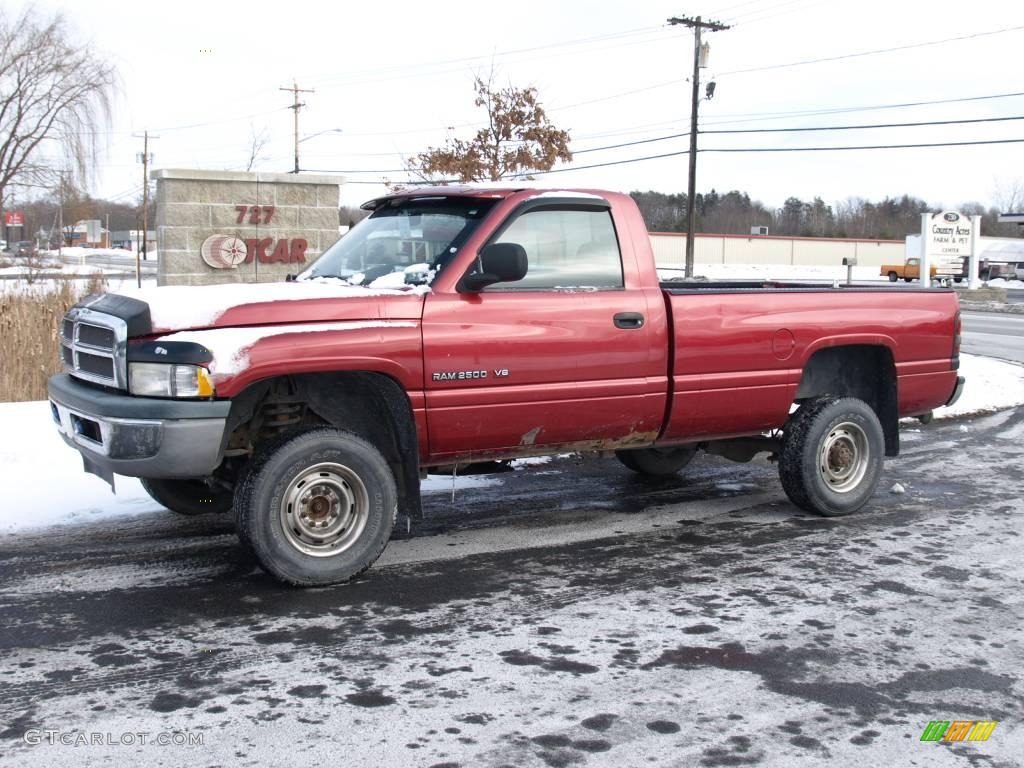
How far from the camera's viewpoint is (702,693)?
399 cm

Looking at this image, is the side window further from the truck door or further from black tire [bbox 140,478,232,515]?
black tire [bbox 140,478,232,515]

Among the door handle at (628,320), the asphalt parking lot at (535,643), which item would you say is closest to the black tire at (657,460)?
the asphalt parking lot at (535,643)

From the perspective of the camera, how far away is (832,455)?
6.96 meters

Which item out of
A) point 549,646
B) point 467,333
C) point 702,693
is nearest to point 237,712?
point 549,646

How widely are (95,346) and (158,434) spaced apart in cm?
76

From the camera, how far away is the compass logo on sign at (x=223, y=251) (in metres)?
13.5

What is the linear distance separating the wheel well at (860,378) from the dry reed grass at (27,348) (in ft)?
24.0

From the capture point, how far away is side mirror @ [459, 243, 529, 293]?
5348 millimetres

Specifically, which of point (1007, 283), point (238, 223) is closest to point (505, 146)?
point (238, 223)

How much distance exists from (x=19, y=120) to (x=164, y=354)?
27.9m

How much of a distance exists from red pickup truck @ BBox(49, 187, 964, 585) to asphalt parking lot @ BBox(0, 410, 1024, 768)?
1.48ft

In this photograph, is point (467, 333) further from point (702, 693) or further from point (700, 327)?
point (702, 693)

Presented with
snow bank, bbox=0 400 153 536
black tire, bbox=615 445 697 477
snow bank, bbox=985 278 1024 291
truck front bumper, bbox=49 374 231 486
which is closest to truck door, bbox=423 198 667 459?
truck front bumper, bbox=49 374 231 486

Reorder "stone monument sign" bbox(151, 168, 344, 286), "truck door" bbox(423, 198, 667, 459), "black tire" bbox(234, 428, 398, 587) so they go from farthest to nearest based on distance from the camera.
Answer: "stone monument sign" bbox(151, 168, 344, 286)
"truck door" bbox(423, 198, 667, 459)
"black tire" bbox(234, 428, 398, 587)
